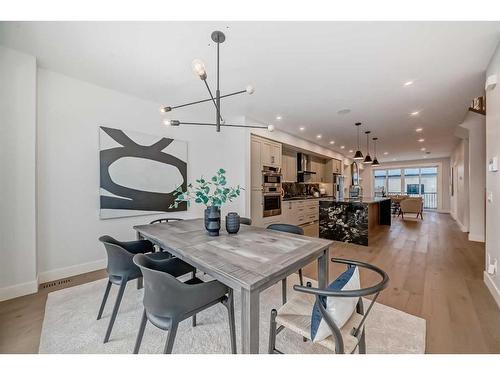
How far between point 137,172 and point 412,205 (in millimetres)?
9278

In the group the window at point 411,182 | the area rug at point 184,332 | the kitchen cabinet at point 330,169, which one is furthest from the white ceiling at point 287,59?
the window at point 411,182

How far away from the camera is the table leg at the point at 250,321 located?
3.43ft

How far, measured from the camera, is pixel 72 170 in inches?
110

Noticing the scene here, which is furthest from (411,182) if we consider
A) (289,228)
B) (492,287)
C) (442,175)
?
(289,228)

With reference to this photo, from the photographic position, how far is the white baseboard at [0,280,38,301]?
2.22m

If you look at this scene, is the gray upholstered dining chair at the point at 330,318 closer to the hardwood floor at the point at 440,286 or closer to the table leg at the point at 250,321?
the table leg at the point at 250,321

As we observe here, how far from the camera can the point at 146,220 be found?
3.48 m

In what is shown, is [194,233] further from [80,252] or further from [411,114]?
[411,114]

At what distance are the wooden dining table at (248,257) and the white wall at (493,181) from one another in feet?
6.81

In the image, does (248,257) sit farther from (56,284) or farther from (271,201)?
(271,201)

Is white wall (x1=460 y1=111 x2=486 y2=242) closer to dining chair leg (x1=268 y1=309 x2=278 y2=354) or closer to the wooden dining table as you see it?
the wooden dining table

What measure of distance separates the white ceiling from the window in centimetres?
828
